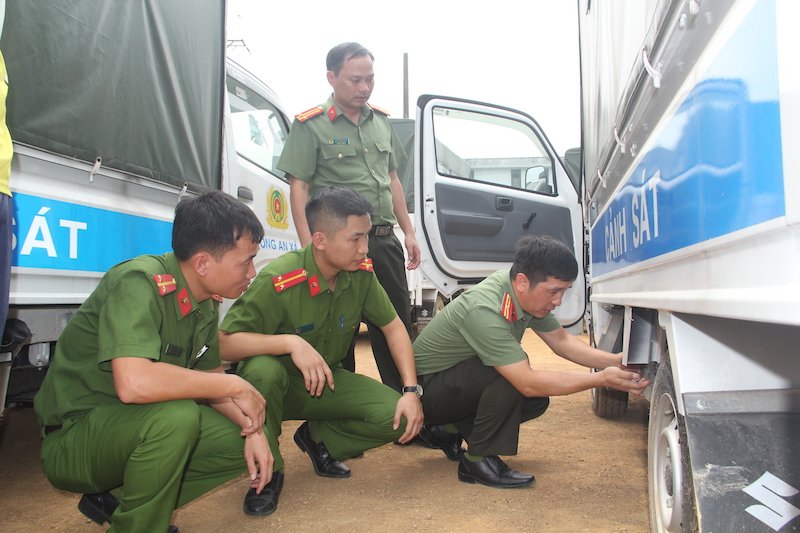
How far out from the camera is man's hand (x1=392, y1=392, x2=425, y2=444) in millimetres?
2172

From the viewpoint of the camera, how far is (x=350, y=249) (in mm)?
2156

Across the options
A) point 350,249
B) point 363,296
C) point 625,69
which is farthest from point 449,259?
point 625,69

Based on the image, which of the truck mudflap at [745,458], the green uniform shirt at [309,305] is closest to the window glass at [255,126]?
the green uniform shirt at [309,305]

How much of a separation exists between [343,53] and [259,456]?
1690mm

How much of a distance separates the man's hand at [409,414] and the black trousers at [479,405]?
0.76ft

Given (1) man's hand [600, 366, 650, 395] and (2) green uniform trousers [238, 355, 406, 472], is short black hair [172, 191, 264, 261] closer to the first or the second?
(2) green uniform trousers [238, 355, 406, 472]

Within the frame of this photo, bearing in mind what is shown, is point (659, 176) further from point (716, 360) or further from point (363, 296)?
point (363, 296)

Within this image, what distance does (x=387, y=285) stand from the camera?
2.81 metres

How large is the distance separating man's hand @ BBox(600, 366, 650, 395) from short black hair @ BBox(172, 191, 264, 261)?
3.87ft

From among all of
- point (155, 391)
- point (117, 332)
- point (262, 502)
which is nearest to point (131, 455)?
point (155, 391)

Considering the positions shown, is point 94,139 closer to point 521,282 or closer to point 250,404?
point 250,404

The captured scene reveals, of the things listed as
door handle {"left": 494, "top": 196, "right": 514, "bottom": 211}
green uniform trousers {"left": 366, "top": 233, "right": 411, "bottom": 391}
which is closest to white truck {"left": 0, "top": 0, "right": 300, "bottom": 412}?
green uniform trousers {"left": 366, "top": 233, "right": 411, "bottom": 391}

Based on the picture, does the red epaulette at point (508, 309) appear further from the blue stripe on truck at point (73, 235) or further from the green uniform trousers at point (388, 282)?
the blue stripe on truck at point (73, 235)

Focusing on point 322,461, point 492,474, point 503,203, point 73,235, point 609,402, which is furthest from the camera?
point 503,203
